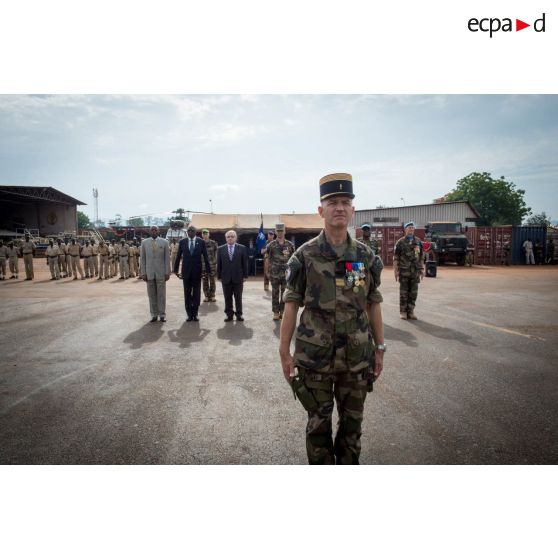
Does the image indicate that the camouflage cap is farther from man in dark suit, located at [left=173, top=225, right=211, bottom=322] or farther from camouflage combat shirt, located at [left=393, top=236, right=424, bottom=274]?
man in dark suit, located at [left=173, top=225, right=211, bottom=322]

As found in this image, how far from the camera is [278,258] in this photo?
7926 mm

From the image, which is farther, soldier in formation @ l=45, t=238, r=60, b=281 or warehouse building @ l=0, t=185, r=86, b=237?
warehouse building @ l=0, t=185, r=86, b=237

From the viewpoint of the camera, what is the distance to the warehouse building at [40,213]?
140 feet

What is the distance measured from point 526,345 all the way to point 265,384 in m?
4.27

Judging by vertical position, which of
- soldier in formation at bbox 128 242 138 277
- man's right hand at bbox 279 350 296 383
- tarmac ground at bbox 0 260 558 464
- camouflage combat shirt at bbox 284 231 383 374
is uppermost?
soldier in formation at bbox 128 242 138 277

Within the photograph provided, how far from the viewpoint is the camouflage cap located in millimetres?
2303

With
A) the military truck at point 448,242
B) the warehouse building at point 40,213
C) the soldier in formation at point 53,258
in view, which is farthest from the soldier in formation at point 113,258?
the warehouse building at point 40,213

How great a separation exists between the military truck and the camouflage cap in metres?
21.5

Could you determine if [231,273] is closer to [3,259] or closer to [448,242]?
[3,259]

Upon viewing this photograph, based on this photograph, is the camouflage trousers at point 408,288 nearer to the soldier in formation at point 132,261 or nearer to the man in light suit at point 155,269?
the man in light suit at point 155,269

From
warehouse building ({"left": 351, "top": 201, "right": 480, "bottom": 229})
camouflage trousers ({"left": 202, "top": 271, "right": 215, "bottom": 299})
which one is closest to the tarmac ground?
camouflage trousers ({"left": 202, "top": 271, "right": 215, "bottom": 299})

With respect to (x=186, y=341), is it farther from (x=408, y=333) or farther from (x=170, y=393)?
(x=408, y=333)

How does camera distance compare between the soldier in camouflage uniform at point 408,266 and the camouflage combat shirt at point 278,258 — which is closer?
the soldier in camouflage uniform at point 408,266

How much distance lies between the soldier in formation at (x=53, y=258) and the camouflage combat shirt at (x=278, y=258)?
41.9 ft
